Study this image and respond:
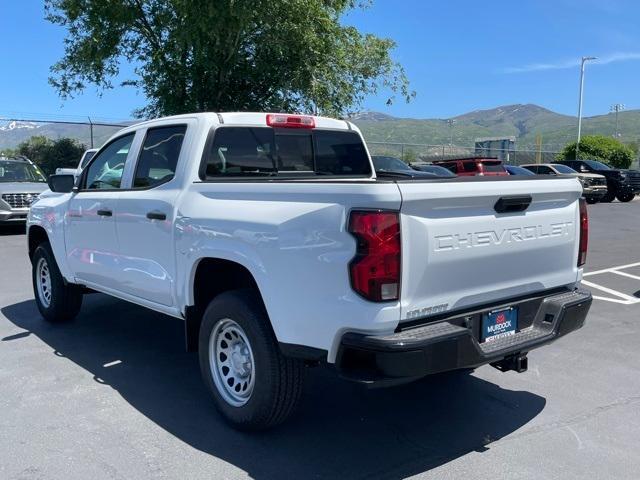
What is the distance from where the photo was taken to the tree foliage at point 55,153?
26.0 metres

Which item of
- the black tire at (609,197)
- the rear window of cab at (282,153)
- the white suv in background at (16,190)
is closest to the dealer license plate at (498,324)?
the rear window of cab at (282,153)

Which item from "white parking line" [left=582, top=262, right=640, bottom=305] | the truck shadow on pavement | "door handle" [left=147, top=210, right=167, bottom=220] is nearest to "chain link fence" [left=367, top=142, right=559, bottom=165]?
"white parking line" [left=582, top=262, right=640, bottom=305]

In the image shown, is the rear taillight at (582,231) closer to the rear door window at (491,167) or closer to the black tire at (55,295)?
the black tire at (55,295)

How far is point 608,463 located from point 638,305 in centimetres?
456

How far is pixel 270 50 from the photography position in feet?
62.3

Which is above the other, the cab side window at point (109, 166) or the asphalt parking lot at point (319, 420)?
the cab side window at point (109, 166)

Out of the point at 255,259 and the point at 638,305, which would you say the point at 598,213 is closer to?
the point at 638,305

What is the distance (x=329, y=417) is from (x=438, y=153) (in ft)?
137

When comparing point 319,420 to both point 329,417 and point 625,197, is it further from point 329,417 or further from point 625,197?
point 625,197

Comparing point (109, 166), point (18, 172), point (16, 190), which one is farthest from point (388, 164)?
point (109, 166)

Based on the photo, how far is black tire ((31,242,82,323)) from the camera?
253 inches

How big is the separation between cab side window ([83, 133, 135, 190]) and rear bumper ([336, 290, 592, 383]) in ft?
9.87

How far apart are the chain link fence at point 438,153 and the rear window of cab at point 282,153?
95.7 ft

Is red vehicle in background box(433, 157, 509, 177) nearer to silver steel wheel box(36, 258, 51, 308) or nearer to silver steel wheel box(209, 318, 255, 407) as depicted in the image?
silver steel wheel box(36, 258, 51, 308)
